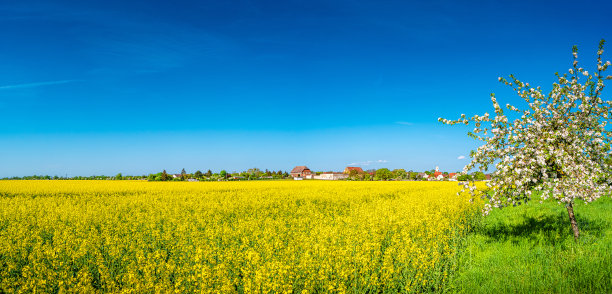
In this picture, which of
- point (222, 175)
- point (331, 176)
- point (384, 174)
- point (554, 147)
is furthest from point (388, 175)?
point (554, 147)

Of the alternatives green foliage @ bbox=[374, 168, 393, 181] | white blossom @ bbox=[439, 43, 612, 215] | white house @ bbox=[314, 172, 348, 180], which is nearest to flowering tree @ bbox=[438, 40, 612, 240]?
white blossom @ bbox=[439, 43, 612, 215]

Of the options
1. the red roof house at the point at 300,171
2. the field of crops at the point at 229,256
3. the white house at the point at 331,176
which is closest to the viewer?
the field of crops at the point at 229,256

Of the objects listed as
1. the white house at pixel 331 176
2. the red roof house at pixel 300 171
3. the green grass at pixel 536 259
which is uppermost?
the red roof house at pixel 300 171

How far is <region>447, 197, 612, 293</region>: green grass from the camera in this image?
648cm

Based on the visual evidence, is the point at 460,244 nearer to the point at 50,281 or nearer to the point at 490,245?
the point at 490,245

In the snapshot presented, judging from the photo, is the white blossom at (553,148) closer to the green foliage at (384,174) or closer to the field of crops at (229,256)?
the field of crops at (229,256)

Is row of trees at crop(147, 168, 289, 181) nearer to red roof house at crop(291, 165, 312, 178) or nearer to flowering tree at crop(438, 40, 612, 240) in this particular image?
red roof house at crop(291, 165, 312, 178)

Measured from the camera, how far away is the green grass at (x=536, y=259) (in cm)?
648

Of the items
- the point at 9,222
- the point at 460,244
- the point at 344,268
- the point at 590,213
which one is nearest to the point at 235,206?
the point at 9,222

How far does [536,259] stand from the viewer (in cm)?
811

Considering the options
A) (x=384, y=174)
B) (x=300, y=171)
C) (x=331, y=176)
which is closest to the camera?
(x=384, y=174)

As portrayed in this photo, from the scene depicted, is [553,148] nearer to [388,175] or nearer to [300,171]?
[388,175]

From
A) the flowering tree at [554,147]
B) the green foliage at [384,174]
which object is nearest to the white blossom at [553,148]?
the flowering tree at [554,147]

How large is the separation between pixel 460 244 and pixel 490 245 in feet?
2.91
